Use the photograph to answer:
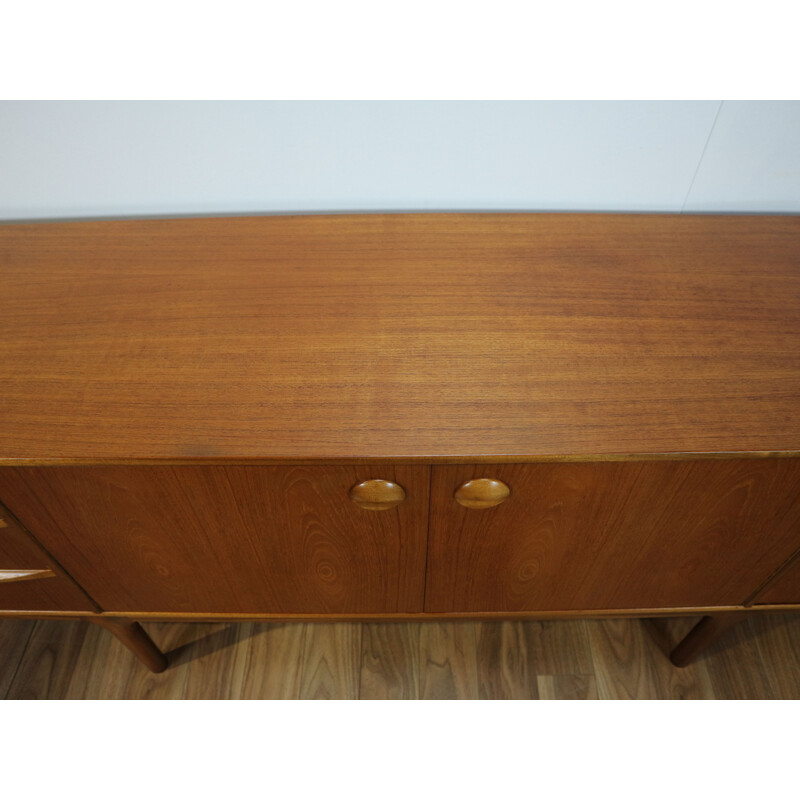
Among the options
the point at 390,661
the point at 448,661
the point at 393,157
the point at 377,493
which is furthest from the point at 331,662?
the point at 393,157

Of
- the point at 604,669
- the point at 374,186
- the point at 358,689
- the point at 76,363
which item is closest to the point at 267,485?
the point at 76,363

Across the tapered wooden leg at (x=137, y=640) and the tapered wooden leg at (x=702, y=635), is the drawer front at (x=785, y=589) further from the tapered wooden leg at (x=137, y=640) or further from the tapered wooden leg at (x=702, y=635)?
the tapered wooden leg at (x=137, y=640)

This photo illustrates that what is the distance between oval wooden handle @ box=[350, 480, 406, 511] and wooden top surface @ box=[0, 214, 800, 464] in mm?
50

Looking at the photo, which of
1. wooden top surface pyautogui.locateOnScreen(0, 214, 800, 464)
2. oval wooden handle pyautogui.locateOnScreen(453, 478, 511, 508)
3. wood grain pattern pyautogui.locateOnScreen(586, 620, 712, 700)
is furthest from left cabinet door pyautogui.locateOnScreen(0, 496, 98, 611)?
wood grain pattern pyautogui.locateOnScreen(586, 620, 712, 700)

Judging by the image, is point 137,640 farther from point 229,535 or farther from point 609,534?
point 609,534

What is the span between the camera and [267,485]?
68 centimetres

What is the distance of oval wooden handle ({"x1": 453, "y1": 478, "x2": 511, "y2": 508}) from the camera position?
2.19 ft

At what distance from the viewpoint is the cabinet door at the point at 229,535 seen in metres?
0.67

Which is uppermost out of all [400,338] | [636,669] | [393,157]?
[393,157]

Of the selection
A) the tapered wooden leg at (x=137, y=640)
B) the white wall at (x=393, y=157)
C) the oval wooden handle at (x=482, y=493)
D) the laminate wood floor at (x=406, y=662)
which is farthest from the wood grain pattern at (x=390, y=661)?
the white wall at (x=393, y=157)

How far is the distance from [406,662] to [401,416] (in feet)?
2.11

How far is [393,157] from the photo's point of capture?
0.85 meters
